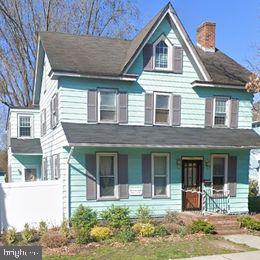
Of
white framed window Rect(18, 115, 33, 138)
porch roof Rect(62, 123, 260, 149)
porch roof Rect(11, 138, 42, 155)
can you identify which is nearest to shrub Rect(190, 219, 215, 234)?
porch roof Rect(62, 123, 260, 149)

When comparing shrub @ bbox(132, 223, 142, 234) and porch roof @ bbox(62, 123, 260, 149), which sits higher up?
porch roof @ bbox(62, 123, 260, 149)

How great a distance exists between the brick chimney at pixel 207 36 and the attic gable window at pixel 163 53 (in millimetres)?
5047

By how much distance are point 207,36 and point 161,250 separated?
13.8 m

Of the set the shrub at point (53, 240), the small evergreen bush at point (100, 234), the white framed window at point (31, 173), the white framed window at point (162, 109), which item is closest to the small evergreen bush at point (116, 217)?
the small evergreen bush at point (100, 234)

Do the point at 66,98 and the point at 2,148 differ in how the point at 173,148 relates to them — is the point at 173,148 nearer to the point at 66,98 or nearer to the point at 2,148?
the point at 66,98

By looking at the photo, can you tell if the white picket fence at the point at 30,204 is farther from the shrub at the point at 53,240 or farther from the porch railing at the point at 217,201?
the porch railing at the point at 217,201

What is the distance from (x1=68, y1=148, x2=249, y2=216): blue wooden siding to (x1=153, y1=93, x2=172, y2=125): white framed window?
4.66 ft

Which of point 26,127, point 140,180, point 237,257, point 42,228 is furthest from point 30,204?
point 26,127

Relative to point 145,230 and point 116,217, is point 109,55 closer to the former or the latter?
point 116,217

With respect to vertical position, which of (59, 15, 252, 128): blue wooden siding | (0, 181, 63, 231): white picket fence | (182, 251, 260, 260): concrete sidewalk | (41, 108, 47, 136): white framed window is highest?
(59, 15, 252, 128): blue wooden siding

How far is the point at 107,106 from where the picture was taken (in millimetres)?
15969

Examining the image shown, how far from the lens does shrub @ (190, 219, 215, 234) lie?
13539mm

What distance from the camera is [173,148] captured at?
52.1ft

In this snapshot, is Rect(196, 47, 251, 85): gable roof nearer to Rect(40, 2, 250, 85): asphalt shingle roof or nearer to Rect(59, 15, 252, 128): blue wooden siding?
Rect(40, 2, 250, 85): asphalt shingle roof
